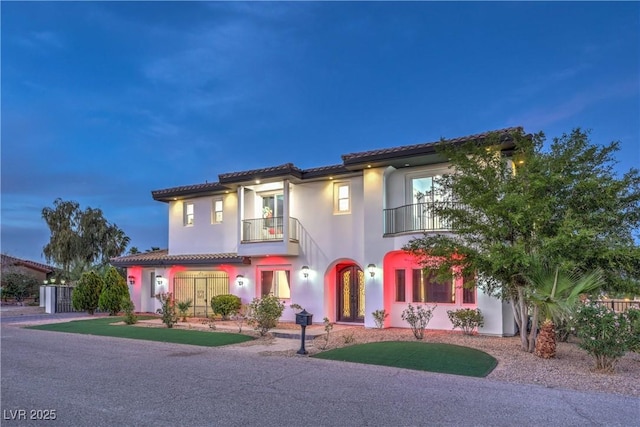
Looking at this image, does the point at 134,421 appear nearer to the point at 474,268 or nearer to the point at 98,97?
the point at 474,268

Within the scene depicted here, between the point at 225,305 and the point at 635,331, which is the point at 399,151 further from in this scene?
the point at 225,305

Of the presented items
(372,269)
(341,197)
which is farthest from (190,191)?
(372,269)

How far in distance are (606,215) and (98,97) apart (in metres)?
25.6

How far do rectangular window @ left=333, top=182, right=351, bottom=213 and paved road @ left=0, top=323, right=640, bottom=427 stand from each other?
832cm

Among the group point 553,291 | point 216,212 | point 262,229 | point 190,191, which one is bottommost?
point 553,291

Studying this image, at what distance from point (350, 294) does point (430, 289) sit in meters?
3.53


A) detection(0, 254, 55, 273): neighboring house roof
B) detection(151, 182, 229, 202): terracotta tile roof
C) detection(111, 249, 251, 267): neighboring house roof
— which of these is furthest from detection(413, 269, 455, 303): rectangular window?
detection(0, 254, 55, 273): neighboring house roof

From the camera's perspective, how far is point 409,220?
602 inches

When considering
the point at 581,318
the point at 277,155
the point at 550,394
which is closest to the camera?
the point at 550,394

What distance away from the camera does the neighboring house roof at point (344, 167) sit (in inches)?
551

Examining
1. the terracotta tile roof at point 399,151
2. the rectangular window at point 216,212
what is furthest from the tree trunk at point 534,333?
the rectangular window at point 216,212

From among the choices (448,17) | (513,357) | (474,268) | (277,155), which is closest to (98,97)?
(448,17)

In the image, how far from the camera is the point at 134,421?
5.52m

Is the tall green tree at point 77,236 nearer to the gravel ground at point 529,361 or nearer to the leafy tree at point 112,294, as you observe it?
the leafy tree at point 112,294
